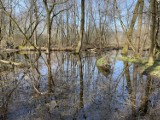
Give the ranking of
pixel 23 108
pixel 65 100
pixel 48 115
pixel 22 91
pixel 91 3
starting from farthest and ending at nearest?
pixel 91 3, pixel 22 91, pixel 65 100, pixel 23 108, pixel 48 115

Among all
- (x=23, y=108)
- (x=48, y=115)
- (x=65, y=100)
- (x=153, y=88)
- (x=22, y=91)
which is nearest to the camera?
(x=48, y=115)

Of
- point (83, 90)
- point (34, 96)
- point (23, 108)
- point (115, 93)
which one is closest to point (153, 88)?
point (115, 93)

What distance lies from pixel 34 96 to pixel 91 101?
208cm

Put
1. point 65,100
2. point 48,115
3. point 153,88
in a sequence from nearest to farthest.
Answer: point 48,115
point 65,100
point 153,88

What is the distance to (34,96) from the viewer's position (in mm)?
9266

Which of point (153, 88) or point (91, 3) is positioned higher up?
point (91, 3)

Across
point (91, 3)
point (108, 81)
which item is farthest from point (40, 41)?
point (108, 81)

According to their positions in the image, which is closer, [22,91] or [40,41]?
[22,91]

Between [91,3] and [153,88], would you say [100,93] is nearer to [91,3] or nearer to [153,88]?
[153,88]

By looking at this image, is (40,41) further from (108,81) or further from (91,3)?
(108,81)

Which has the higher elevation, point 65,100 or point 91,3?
point 91,3

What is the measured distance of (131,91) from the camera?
421 inches

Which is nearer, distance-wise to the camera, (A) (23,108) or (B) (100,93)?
(A) (23,108)

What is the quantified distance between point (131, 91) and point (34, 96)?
4.06 m
